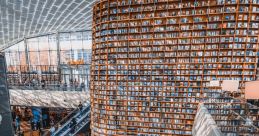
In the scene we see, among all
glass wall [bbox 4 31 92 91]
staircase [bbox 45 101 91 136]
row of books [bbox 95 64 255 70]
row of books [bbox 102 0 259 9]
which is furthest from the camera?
glass wall [bbox 4 31 92 91]

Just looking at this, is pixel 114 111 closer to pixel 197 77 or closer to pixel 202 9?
pixel 197 77

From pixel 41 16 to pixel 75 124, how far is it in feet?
24.1

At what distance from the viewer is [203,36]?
16.7 ft

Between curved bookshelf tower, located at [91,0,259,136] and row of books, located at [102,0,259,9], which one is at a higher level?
row of books, located at [102,0,259,9]

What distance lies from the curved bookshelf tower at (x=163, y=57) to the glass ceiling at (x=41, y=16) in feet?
15.1

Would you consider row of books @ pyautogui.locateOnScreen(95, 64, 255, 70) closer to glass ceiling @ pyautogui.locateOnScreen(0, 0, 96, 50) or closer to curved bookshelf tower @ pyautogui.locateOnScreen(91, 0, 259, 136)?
curved bookshelf tower @ pyautogui.locateOnScreen(91, 0, 259, 136)

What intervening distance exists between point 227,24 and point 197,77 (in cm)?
169

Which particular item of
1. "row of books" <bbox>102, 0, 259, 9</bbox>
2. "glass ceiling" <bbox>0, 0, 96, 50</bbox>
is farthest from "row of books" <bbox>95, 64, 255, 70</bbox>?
"glass ceiling" <bbox>0, 0, 96, 50</bbox>

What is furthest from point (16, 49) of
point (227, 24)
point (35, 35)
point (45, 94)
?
point (227, 24)

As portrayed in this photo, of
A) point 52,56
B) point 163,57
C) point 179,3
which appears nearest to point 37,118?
point 52,56

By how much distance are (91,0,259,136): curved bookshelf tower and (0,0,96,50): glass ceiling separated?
4.62 meters

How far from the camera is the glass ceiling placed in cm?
929

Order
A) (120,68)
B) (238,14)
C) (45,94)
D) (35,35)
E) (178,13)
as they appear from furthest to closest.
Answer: (35,35) → (45,94) → (120,68) → (178,13) → (238,14)

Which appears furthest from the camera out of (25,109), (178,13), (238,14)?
(25,109)
